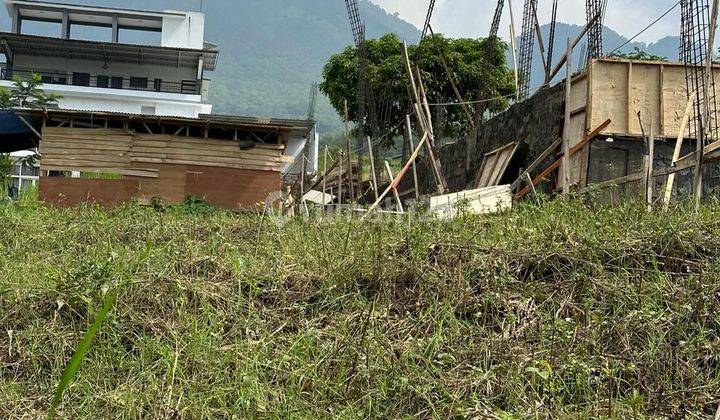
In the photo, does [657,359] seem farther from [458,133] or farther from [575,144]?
[458,133]

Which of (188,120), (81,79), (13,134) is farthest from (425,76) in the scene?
(81,79)

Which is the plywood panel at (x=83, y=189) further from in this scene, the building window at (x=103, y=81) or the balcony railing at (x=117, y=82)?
the building window at (x=103, y=81)

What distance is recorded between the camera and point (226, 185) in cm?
1465

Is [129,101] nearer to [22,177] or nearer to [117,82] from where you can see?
[117,82]

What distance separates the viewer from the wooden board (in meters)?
13.1

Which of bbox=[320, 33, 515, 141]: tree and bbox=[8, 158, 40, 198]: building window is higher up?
bbox=[320, 33, 515, 141]: tree

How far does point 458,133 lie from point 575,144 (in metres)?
17.6

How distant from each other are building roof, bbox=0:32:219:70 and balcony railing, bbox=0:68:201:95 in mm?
851

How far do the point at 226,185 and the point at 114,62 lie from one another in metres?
24.7

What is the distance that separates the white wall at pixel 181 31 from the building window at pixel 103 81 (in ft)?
13.4

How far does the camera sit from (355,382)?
4035mm

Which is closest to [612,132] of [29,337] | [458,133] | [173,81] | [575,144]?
[575,144]

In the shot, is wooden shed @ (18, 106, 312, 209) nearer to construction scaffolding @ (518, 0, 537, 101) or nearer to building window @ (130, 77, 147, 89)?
construction scaffolding @ (518, 0, 537, 101)

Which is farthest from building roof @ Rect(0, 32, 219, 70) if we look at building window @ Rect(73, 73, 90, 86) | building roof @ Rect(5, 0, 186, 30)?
building roof @ Rect(5, 0, 186, 30)
